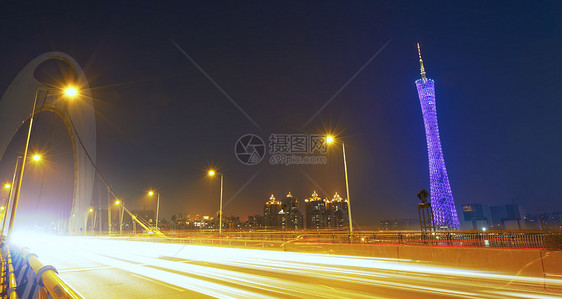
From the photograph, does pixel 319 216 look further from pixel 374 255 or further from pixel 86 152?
pixel 374 255

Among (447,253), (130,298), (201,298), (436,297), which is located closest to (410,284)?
(436,297)

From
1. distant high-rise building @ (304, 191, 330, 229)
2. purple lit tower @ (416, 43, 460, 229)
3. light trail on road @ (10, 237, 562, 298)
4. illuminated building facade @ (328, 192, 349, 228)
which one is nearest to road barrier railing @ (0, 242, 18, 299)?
light trail on road @ (10, 237, 562, 298)

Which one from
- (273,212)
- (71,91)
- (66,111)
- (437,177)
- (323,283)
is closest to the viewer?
(323,283)

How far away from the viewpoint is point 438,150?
74.6 m

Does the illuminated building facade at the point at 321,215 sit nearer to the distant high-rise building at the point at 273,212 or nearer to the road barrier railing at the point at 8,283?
the distant high-rise building at the point at 273,212

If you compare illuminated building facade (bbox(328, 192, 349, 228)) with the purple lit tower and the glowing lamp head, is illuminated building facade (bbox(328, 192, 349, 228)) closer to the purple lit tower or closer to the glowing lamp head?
the purple lit tower

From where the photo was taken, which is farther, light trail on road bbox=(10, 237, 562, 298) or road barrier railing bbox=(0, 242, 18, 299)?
light trail on road bbox=(10, 237, 562, 298)

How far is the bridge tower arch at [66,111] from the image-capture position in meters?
32.9

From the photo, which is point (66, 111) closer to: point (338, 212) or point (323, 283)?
point (323, 283)

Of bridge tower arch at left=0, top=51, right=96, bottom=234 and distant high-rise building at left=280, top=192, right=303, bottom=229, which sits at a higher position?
bridge tower arch at left=0, top=51, right=96, bottom=234

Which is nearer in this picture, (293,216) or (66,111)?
(66,111)

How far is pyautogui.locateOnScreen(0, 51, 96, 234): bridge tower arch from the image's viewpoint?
3294cm

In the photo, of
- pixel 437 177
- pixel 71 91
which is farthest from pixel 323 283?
pixel 437 177

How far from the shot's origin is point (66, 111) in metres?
68.2
